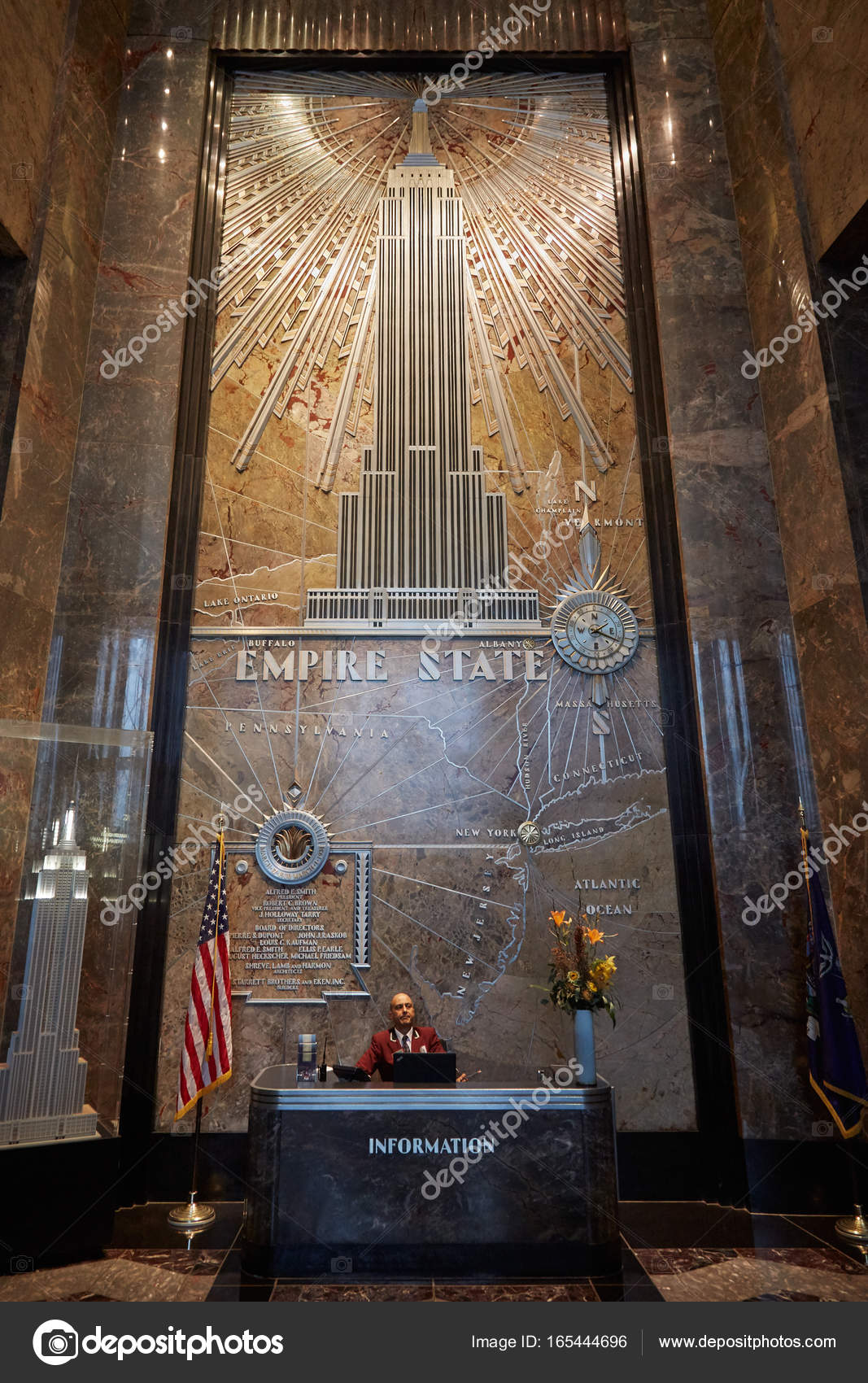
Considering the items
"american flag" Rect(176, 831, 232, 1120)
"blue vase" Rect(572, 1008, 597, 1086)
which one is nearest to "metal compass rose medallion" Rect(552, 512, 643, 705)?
"blue vase" Rect(572, 1008, 597, 1086)

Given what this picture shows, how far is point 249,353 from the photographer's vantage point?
7121 millimetres

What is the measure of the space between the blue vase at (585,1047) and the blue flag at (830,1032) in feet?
4.56

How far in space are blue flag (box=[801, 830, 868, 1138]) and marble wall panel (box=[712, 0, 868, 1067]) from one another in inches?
14.3

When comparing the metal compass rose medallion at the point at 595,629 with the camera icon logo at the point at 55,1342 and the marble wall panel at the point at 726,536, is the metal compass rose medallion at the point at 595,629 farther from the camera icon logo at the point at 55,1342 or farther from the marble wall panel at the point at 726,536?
the camera icon logo at the point at 55,1342

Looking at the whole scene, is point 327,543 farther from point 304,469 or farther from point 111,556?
point 111,556

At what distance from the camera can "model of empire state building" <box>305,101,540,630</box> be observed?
6.64 m

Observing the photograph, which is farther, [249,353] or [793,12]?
[249,353]

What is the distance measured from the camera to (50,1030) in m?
4.72

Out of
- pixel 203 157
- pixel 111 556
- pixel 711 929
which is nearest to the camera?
pixel 711 929

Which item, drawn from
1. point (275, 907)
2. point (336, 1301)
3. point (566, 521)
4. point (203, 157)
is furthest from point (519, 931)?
point (203, 157)

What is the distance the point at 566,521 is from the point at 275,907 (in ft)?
11.4

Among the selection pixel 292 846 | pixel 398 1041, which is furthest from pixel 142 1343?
pixel 292 846

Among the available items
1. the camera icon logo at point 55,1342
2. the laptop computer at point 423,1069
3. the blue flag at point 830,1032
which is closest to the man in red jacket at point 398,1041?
the laptop computer at point 423,1069

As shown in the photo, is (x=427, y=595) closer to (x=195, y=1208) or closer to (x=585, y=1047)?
(x=585, y=1047)
